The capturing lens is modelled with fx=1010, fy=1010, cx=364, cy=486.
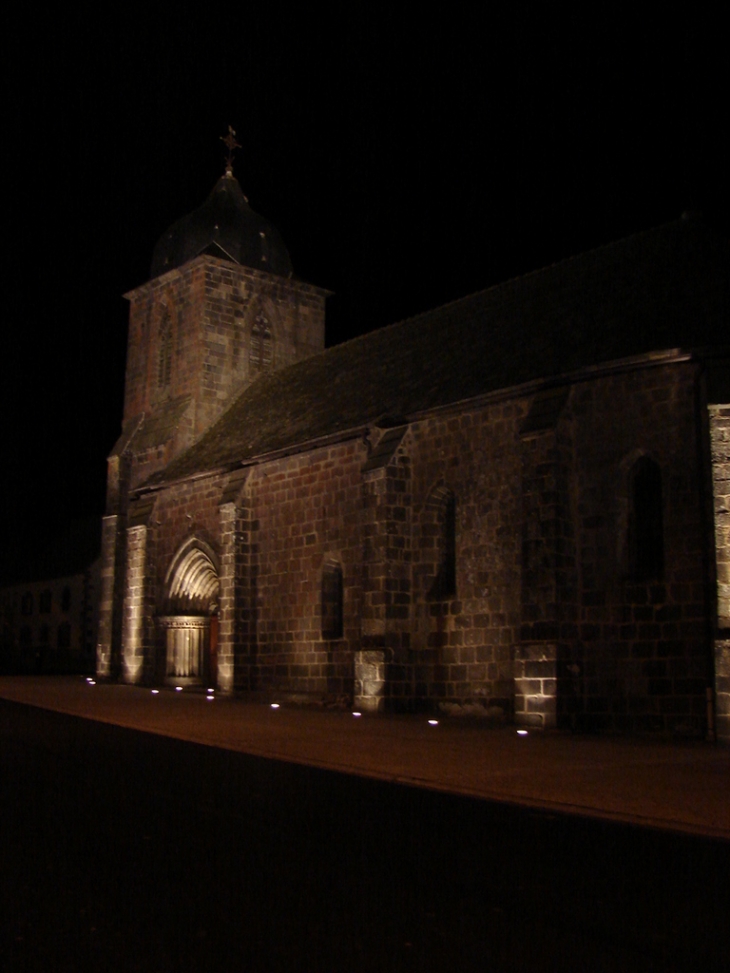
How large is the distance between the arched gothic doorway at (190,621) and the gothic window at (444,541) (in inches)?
364

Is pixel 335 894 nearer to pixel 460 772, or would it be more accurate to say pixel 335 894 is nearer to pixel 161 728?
pixel 460 772

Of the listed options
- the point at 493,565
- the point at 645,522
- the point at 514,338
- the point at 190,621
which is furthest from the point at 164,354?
the point at 645,522

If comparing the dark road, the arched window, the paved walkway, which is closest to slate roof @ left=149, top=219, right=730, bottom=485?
the arched window

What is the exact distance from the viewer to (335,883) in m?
5.66

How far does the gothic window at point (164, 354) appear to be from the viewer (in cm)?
3105

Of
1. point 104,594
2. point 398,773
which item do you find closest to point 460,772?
point 398,773

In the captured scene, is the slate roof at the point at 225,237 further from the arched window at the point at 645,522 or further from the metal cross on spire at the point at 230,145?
the arched window at the point at 645,522

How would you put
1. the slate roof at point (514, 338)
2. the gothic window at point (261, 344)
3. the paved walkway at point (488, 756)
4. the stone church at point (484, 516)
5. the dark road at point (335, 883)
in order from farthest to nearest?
the gothic window at point (261, 344) < the slate roof at point (514, 338) < the stone church at point (484, 516) < the paved walkway at point (488, 756) < the dark road at point (335, 883)

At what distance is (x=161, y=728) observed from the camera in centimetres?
1489

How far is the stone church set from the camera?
50.5 feet

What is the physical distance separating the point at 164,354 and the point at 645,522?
19243 mm

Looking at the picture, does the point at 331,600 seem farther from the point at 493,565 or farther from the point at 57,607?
the point at 57,607

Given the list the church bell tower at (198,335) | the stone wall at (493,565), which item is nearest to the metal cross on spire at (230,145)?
the church bell tower at (198,335)

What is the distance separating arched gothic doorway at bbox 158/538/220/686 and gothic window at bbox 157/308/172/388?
6.83 m
